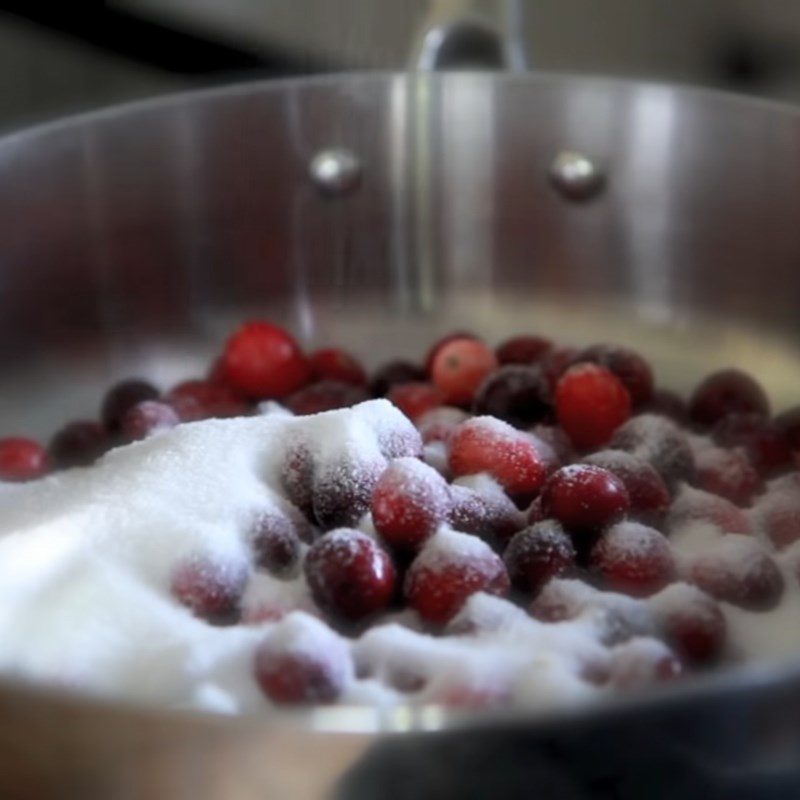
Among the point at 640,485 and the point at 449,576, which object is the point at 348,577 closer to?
the point at 449,576

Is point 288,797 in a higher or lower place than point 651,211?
lower

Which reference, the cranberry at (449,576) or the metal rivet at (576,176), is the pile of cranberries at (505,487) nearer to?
the cranberry at (449,576)

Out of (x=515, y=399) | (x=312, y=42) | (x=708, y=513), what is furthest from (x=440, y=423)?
(x=312, y=42)

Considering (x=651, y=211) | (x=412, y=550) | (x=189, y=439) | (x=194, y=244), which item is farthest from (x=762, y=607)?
(x=194, y=244)

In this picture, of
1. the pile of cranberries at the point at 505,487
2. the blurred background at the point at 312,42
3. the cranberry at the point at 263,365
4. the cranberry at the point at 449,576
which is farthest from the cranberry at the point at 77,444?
the blurred background at the point at 312,42

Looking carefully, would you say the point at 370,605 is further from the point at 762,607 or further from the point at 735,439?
the point at 735,439
